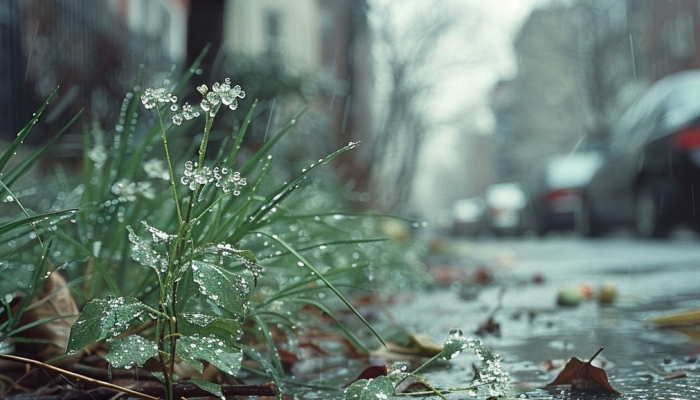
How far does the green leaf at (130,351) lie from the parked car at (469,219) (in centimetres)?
2176

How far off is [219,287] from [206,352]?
0.12 metres

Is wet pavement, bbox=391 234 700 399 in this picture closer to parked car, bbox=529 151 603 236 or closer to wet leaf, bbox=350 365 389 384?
wet leaf, bbox=350 365 389 384

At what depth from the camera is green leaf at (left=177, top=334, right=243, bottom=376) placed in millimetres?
1135

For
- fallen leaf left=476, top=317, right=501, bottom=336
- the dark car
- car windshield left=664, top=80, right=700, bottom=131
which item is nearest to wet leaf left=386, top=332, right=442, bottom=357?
fallen leaf left=476, top=317, right=501, bottom=336

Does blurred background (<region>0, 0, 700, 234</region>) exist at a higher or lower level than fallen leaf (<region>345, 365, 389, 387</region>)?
higher

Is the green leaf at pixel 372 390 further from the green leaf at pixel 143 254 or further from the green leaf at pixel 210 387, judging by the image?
the green leaf at pixel 143 254

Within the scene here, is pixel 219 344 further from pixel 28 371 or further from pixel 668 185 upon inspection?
pixel 668 185

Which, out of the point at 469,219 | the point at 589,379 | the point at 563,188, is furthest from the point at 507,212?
the point at 589,379

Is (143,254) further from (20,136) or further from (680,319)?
(680,319)

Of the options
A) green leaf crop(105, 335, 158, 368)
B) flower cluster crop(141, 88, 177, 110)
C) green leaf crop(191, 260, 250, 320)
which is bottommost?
green leaf crop(105, 335, 158, 368)

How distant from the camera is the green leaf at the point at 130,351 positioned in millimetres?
1102

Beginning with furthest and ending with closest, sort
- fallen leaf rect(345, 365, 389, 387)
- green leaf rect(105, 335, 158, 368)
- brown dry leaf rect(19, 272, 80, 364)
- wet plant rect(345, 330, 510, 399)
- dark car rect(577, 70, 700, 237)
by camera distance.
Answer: dark car rect(577, 70, 700, 237) < brown dry leaf rect(19, 272, 80, 364) < fallen leaf rect(345, 365, 389, 387) < wet plant rect(345, 330, 510, 399) < green leaf rect(105, 335, 158, 368)

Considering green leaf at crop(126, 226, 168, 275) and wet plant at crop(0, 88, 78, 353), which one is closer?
green leaf at crop(126, 226, 168, 275)

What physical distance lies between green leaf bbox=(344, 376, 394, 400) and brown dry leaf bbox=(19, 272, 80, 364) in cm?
62
